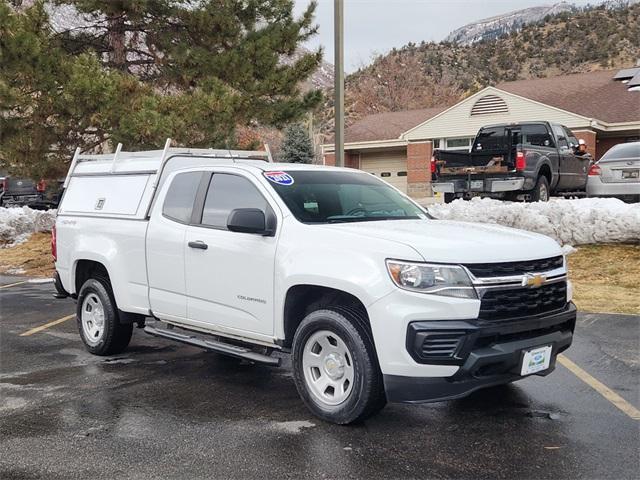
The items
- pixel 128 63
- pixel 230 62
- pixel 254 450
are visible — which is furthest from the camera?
pixel 128 63

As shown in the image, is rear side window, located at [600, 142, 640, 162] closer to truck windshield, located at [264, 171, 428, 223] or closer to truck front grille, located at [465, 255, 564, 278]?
truck windshield, located at [264, 171, 428, 223]

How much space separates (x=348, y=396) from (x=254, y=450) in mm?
765

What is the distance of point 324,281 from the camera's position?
4.64 metres

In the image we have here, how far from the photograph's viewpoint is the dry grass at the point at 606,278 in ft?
29.2

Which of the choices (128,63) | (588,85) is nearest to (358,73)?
(588,85)

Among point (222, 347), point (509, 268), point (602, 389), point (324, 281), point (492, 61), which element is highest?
point (492, 61)

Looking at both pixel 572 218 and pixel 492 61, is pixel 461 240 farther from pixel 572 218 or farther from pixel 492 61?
pixel 492 61

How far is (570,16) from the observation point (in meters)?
79.1

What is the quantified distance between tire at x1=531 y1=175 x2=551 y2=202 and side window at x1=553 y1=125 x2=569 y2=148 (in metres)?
1.28

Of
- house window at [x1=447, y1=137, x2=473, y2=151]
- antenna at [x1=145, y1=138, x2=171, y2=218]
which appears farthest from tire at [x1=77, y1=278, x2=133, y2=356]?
house window at [x1=447, y1=137, x2=473, y2=151]

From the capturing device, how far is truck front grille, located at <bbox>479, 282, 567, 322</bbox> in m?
4.25

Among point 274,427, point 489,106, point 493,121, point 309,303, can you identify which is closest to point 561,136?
point 309,303

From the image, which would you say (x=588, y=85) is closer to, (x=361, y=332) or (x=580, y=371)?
(x=580, y=371)

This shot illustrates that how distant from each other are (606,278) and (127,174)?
25.0 feet
